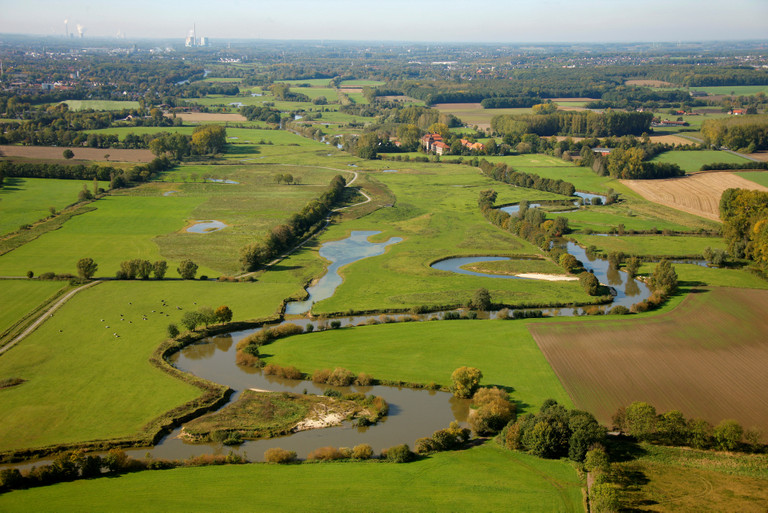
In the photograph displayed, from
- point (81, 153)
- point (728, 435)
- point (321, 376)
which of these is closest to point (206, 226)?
point (321, 376)

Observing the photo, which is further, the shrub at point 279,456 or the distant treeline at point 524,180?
the distant treeline at point 524,180

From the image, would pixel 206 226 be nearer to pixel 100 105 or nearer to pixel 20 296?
pixel 20 296

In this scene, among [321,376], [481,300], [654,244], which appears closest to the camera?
[321,376]

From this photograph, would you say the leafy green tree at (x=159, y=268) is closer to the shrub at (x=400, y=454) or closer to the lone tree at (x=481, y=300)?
the lone tree at (x=481, y=300)

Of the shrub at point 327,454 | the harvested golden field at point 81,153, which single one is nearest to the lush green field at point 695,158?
the shrub at point 327,454

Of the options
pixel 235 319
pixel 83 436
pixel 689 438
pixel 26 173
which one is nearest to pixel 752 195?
pixel 689 438

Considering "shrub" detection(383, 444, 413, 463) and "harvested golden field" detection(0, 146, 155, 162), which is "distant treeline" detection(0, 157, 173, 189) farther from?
"shrub" detection(383, 444, 413, 463)

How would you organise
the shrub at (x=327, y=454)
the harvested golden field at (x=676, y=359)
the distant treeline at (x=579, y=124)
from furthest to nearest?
the distant treeline at (x=579, y=124) < the harvested golden field at (x=676, y=359) < the shrub at (x=327, y=454)
